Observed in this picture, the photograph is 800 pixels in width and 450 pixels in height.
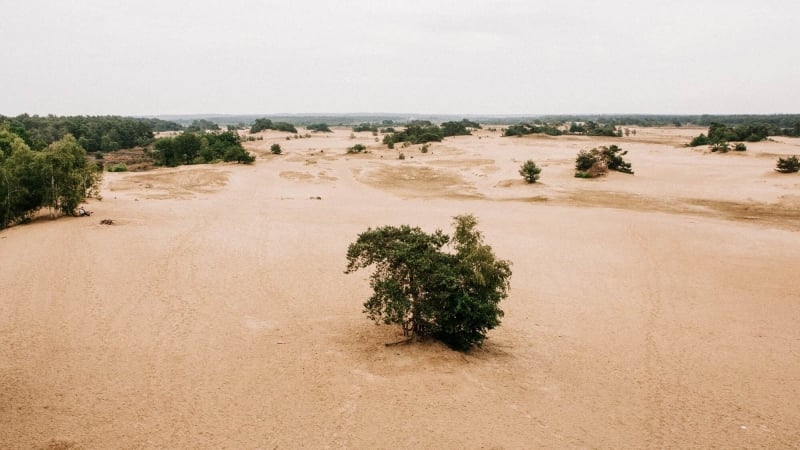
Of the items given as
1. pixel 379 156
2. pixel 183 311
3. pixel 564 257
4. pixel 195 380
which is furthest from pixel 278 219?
pixel 379 156

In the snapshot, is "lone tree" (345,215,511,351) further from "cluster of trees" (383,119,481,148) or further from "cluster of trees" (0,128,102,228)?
"cluster of trees" (383,119,481,148)

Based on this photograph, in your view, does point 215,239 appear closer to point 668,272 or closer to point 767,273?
point 668,272

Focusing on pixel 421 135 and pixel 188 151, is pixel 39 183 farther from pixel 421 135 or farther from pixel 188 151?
pixel 421 135

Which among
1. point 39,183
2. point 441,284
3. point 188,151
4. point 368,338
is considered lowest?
point 368,338

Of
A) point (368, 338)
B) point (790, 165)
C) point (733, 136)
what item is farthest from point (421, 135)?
point (368, 338)

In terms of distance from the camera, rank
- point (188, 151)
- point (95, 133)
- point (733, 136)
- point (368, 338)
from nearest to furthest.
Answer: point (368, 338) < point (188, 151) < point (733, 136) < point (95, 133)

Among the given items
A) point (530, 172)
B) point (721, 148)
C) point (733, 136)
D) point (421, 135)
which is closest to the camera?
point (530, 172)

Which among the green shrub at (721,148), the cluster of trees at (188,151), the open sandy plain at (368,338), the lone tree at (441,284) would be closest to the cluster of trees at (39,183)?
the open sandy plain at (368,338)
